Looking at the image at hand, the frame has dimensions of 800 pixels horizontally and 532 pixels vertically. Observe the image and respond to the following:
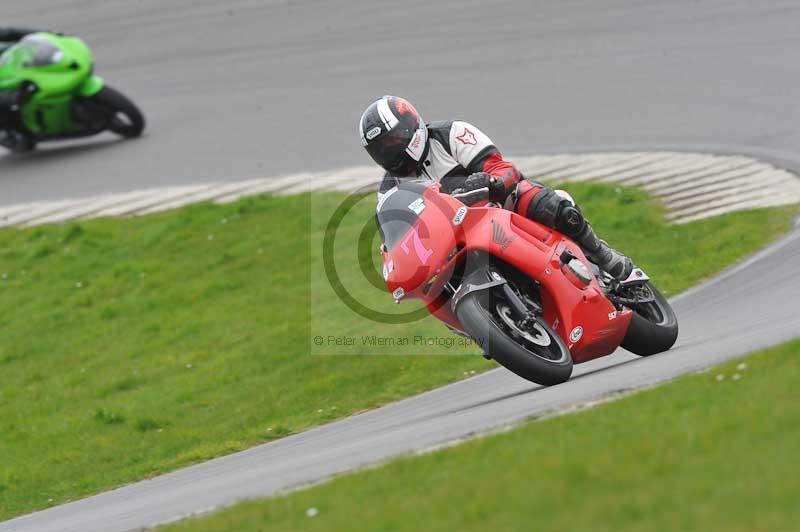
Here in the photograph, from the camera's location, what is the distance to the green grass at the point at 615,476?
4293mm

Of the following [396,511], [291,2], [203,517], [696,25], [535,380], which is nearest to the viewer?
[396,511]

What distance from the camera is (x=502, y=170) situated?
26.7ft

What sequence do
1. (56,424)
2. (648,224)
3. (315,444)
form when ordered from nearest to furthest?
1. (315,444)
2. (56,424)
3. (648,224)

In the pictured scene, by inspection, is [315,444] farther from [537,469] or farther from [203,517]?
[537,469]

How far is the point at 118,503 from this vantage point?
772 centimetres

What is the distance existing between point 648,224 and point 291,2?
1068 cm

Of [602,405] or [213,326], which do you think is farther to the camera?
[213,326]

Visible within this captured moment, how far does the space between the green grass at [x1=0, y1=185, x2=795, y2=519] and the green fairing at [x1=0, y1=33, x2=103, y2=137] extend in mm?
2801

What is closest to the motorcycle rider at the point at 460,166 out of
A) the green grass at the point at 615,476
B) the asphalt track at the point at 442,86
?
the asphalt track at the point at 442,86

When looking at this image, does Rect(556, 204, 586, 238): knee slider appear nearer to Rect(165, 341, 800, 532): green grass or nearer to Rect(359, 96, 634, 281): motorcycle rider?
Rect(359, 96, 634, 281): motorcycle rider

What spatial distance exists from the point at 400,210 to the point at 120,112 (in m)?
11.2

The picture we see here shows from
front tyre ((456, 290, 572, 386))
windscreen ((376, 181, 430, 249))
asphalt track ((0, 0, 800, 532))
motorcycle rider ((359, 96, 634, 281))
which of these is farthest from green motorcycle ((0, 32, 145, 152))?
front tyre ((456, 290, 572, 386))

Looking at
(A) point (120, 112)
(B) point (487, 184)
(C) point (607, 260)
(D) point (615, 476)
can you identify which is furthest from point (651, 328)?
(A) point (120, 112)

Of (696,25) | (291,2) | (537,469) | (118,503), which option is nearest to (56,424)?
(118,503)
